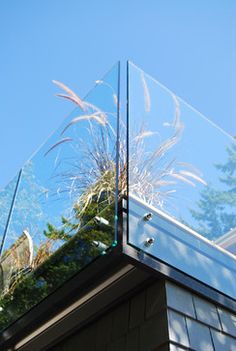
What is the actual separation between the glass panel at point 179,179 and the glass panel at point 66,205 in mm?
132

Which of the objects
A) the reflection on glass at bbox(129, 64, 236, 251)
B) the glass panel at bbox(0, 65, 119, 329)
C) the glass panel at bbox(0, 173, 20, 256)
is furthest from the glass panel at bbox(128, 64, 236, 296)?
the glass panel at bbox(0, 173, 20, 256)

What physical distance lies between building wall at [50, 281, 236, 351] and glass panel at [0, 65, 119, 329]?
0.29 metres

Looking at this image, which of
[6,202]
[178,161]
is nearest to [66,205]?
[178,161]

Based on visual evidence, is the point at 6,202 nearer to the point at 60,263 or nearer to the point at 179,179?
the point at 60,263

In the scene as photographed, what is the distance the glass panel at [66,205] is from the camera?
1.78 meters

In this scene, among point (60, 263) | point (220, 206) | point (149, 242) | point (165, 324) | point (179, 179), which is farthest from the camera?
point (220, 206)

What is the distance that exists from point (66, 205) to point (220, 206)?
867 millimetres

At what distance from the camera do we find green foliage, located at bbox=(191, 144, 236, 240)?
205 centimetres

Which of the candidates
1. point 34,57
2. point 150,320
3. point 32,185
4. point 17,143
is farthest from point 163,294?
point 34,57

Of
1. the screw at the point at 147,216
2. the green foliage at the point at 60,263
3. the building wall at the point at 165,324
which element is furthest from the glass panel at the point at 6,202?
the screw at the point at 147,216

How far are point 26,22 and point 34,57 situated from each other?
1.26 feet

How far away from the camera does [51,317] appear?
6.55 feet

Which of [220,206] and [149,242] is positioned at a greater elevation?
[220,206]

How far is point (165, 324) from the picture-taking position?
1473mm
